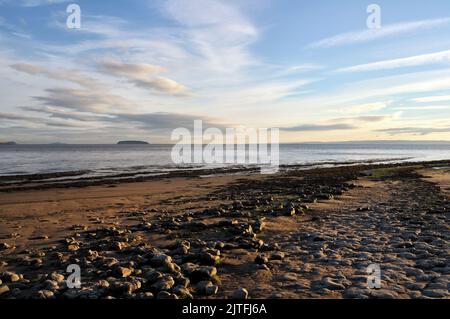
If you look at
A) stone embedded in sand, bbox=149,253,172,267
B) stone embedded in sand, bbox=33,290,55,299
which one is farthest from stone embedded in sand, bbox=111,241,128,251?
stone embedded in sand, bbox=33,290,55,299

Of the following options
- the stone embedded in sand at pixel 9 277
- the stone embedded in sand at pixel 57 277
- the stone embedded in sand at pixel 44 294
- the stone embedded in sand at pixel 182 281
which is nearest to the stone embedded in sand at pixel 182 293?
the stone embedded in sand at pixel 182 281

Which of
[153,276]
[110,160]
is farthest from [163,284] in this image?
[110,160]

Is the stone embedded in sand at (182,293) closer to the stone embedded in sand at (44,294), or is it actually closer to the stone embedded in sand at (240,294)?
the stone embedded in sand at (240,294)

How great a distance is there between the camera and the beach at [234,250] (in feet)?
20.7

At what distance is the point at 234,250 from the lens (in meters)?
8.84

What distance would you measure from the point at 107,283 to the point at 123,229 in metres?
5.25

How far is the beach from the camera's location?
6.32 meters

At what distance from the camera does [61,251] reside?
8.92 meters

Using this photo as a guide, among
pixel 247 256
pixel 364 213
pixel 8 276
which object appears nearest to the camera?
pixel 8 276

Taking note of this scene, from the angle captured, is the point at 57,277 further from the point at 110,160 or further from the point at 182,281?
the point at 110,160
